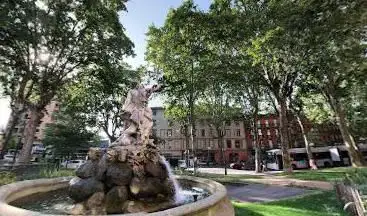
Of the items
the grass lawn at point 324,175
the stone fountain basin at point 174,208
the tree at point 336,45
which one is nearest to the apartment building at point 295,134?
the tree at point 336,45

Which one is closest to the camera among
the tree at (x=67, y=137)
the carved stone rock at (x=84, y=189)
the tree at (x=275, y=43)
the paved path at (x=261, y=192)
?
the carved stone rock at (x=84, y=189)

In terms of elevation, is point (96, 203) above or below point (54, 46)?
below

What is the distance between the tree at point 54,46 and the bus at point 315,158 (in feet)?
90.0

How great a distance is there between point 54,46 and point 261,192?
1883 cm

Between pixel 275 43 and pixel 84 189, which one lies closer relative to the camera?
pixel 84 189

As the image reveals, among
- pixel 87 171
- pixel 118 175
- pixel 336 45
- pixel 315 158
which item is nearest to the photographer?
pixel 118 175

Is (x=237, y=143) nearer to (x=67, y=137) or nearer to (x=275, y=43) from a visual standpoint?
(x=67, y=137)

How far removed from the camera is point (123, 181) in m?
8.27

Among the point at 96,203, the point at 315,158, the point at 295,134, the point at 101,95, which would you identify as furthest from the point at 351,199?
the point at 295,134

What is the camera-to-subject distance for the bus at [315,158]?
1716 inches

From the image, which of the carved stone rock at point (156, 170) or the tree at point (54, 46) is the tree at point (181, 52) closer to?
the tree at point (54, 46)

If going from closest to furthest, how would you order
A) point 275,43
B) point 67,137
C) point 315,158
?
point 275,43, point 67,137, point 315,158

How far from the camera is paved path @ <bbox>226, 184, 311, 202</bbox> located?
15.0 m

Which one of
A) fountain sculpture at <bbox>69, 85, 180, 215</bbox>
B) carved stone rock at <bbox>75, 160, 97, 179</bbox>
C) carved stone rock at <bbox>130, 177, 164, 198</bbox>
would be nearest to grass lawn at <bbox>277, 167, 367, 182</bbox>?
fountain sculpture at <bbox>69, 85, 180, 215</bbox>
